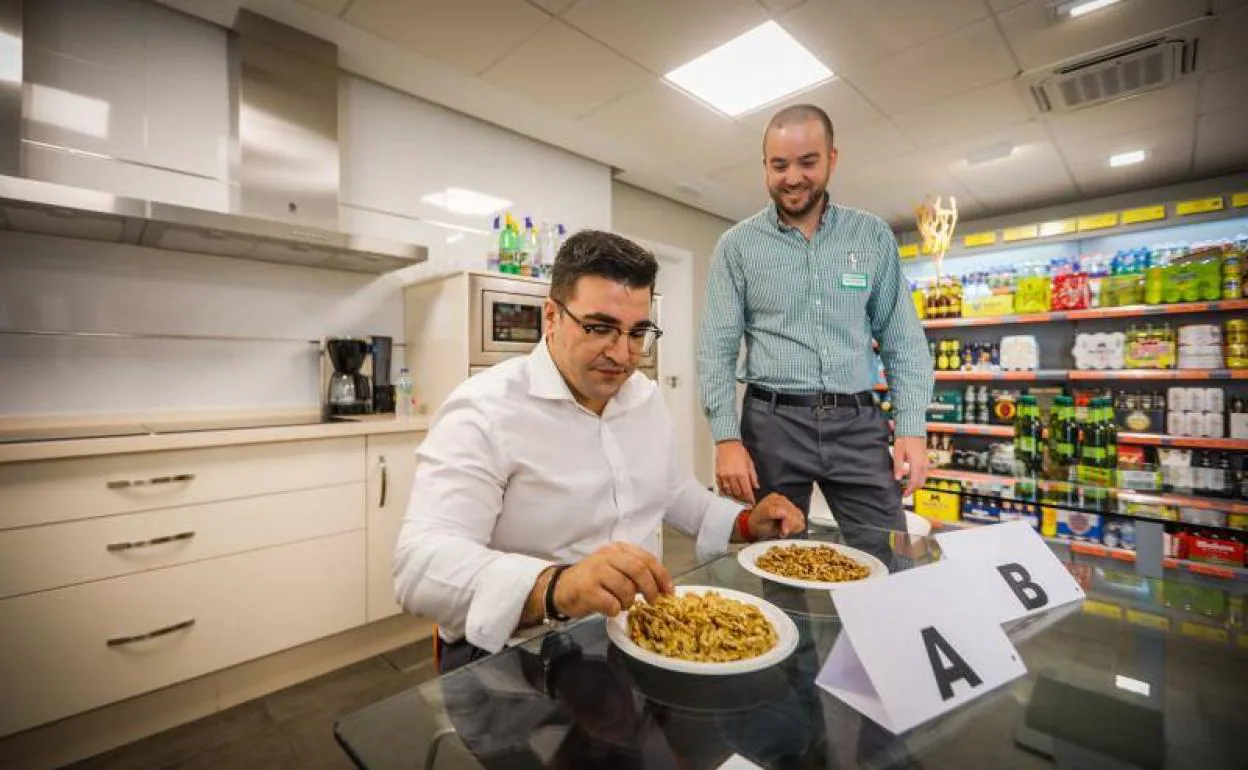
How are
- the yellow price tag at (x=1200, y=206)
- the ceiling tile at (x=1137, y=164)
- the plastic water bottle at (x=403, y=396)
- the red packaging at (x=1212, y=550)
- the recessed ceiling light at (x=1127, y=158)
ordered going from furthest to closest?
the yellow price tag at (x=1200, y=206) < the recessed ceiling light at (x=1127, y=158) < the ceiling tile at (x=1137, y=164) < the plastic water bottle at (x=403, y=396) < the red packaging at (x=1212, y=550)

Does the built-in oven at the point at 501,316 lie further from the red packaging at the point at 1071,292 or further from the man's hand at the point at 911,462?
the red packaging at the point at 1071,292

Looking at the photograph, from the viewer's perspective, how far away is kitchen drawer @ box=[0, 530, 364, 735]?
66.0 inches

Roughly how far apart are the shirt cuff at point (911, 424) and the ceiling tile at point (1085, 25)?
7.07ft

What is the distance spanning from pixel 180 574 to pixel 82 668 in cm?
34

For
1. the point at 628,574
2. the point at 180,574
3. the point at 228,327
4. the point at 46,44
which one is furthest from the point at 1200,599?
the point at 46,44

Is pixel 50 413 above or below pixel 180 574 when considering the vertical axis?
above

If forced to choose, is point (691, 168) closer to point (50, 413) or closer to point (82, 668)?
point (50, 413)

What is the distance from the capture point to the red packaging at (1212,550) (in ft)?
4.03

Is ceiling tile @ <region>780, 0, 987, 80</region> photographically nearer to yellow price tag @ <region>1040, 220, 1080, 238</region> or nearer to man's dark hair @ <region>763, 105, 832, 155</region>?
man's dark hair @ <region>763, 105, 832, 155</region>

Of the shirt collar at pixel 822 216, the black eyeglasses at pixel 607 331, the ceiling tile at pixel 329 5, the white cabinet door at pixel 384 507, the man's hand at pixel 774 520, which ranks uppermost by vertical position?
the ceiling tile at pixel 329 5

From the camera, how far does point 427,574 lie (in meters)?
0.89

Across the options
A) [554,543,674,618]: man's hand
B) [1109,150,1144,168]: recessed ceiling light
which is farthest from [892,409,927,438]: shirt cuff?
[1109,150,1144,168]: recessed ceiling light

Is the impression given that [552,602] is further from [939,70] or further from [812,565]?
[939,70]

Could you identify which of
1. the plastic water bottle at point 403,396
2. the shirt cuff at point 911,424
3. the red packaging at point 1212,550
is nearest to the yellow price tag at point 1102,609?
the red packaging at point 1212,550
